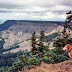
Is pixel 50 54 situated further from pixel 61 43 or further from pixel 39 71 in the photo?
pixel 39 71

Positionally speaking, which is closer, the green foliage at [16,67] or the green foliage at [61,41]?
the green foliage at [16,67]

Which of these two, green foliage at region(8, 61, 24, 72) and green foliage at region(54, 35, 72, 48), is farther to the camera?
green foliage at region(54, 35, 72, 48)

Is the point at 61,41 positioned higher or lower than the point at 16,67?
higher

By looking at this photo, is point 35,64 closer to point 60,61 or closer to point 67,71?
point 60,61

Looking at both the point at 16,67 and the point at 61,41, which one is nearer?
the point at 16,67

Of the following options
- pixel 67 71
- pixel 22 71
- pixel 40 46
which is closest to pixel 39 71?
pixel 22 71

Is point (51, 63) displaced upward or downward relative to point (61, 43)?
downward

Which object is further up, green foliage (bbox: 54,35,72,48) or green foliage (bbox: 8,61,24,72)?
green foliage (bbox: 54,35,72,48)

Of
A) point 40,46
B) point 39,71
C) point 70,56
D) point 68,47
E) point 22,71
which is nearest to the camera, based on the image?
point 39,71

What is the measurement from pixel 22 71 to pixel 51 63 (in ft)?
16.3

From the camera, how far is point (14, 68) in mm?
15461

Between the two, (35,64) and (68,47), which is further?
(68,47)

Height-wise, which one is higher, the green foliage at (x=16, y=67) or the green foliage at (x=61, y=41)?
the green foliage at (x=61, y=41)

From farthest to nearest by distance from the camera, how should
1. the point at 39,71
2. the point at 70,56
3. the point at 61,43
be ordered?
the point at 61,43, the point at 70,56, the point at 39,71
